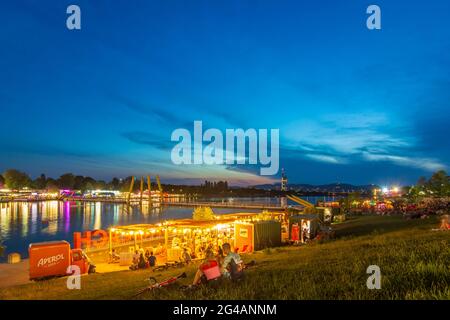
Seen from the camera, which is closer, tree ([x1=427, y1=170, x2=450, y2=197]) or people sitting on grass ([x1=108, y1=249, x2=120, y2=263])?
people sitting on grass ([x1=108, y1=249, x2=120, y2=263])

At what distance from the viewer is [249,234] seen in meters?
25.1

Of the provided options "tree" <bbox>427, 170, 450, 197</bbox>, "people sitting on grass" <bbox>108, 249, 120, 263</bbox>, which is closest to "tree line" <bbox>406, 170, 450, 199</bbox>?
"tree" <bbox>427, 170, 450, 197</bbox>

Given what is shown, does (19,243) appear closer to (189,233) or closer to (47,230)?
(47,230)

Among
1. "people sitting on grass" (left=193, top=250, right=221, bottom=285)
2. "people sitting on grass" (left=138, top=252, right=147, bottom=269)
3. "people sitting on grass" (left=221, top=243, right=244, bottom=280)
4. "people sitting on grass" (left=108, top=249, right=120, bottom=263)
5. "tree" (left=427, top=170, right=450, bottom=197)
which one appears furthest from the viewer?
"tree" (left=427, top=170, right=450, bottom=197)

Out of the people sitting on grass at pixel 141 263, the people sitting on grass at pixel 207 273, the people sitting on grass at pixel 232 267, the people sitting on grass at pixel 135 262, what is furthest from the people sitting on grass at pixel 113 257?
the people sitting on grass at pixel 207 273

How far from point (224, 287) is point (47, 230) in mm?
75337

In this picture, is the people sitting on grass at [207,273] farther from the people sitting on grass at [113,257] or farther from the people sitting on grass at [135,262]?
the people sitting on grass at [113,257]

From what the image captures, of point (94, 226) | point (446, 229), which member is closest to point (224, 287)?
point (446, 229)

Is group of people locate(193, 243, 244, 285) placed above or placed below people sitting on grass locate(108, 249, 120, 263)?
above

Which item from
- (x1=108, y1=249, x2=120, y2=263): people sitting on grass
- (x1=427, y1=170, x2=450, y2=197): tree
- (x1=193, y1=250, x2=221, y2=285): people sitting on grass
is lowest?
(x1=108, y1=249, x2=120, y2=263): people sitting on grass

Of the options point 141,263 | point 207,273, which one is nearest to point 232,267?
point 207,273

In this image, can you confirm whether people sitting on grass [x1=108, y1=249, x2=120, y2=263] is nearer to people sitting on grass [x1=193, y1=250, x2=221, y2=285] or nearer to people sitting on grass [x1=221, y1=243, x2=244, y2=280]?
people sitting on grass [x1=221, y1=243, x2=244, y2=280]

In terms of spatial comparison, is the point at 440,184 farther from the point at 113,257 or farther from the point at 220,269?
the point at 220,269

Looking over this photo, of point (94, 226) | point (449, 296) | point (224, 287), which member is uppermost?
point (449, 296)
